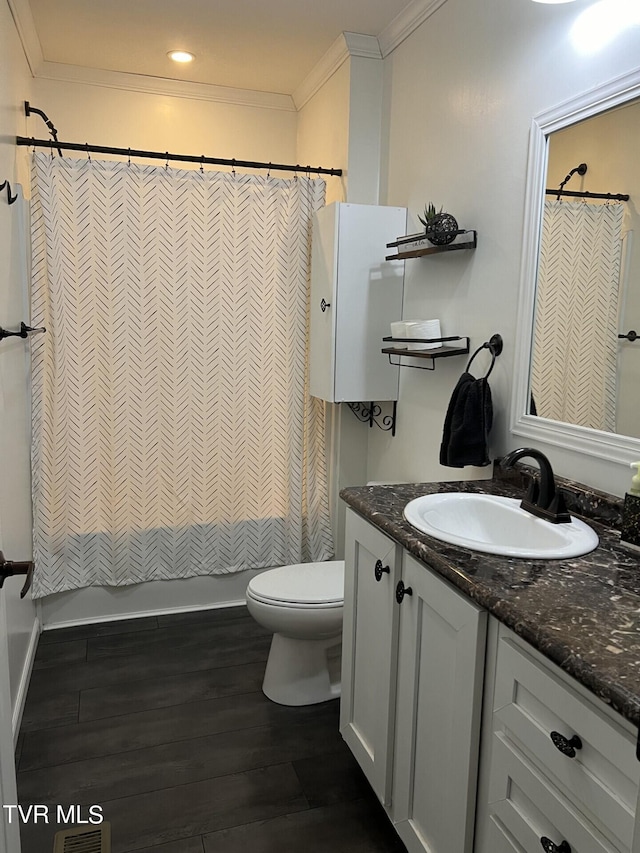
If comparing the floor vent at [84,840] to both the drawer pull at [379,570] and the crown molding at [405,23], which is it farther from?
the crown molding at [405,23]

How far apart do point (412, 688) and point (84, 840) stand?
987 mm

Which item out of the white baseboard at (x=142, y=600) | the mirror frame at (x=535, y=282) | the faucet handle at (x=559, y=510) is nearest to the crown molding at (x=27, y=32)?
the mirror frame at (x=535, y=282)

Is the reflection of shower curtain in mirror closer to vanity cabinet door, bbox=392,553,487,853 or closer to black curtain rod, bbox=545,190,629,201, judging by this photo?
black curtain rod, bbox=545,190,629,201

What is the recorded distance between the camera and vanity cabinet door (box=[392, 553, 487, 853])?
4.20ft

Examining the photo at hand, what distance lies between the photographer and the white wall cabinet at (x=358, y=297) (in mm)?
2693

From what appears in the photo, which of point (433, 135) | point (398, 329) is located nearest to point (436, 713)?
point (398, 329)

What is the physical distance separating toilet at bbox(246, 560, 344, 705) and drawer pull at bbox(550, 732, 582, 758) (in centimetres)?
128

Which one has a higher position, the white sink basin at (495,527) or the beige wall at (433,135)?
the beige wall at (433,135)

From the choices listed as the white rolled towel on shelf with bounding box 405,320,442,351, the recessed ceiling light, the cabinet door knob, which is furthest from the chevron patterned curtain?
the cabinet door knob

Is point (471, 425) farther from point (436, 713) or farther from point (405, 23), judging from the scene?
point (405, 23)

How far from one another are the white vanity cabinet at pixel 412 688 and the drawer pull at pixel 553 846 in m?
0.22

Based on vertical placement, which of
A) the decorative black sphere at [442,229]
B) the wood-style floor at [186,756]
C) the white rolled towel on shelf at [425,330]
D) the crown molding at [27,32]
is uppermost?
the crown molding at [27,32]

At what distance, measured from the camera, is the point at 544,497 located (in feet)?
5.34

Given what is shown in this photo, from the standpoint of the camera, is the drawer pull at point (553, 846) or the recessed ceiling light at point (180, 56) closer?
the drawer pull at point (553, 846)
